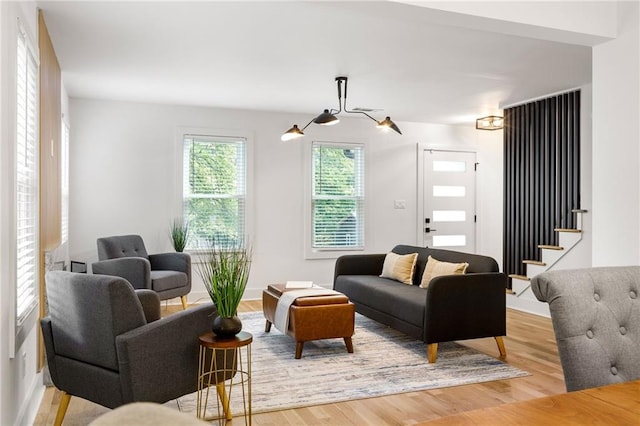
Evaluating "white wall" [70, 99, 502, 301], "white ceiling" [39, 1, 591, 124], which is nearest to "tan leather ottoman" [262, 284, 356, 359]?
"white ceiling" [39, 1, 591, 124]

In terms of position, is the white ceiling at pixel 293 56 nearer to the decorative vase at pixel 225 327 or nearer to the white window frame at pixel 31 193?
the white window frame at pixel 31 193

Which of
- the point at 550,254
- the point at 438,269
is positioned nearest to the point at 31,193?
the point at 438,269

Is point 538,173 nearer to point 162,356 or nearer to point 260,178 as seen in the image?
point 260,178

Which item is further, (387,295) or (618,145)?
(387,295)

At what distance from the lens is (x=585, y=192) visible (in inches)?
212

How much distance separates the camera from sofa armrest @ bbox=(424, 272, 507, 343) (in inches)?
151

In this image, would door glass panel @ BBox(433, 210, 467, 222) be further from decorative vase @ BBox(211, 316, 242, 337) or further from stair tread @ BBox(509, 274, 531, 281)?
decorative vase @ BBox(211, 316, 242, 337)

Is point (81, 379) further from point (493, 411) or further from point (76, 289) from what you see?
point (493, 411)

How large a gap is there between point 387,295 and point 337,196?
116 inches

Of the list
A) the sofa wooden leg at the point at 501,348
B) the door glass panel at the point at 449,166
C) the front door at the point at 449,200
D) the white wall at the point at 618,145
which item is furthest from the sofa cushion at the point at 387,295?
the door glass panel at the point at 449,166

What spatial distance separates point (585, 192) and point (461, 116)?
89.8 inches

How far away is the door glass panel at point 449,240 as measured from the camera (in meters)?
7.79

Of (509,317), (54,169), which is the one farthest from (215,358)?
(509,317)

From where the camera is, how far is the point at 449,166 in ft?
25.8
